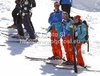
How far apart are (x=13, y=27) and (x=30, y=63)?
14.3 feet

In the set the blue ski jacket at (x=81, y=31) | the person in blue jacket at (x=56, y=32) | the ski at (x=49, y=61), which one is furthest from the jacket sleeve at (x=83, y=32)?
the ski at (x=49, y=61)

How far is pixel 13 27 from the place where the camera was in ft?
27.5

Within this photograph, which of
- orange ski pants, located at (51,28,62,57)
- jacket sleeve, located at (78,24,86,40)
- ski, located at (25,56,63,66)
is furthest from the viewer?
orange ski pants, located at (51,28,62,57)

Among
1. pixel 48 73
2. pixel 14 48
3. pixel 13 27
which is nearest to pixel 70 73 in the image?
pixel 48 73

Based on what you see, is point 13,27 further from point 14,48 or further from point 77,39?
point 77,39

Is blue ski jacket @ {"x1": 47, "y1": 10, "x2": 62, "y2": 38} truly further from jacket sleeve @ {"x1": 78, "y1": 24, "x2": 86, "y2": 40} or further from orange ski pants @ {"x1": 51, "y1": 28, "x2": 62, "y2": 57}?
jacket sleeve @ {"x1": 78, "y1": 24, "x2": 86, "y2": 40}

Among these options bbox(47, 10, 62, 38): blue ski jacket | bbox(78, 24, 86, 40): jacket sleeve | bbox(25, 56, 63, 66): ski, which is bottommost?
bbox(25, 56, 63, 66): ski

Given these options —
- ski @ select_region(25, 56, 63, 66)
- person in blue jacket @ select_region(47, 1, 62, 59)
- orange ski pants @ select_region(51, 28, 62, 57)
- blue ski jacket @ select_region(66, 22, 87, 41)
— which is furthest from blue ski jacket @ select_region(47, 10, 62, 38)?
ski @ select_region(25, 56, 63, 66)

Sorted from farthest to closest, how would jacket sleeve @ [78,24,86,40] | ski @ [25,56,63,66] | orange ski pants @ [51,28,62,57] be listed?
orange ski pants @ [51,28,62,57] → ski @ [25,56,63,66] → jacket sleeve @ [78,24,86,40]

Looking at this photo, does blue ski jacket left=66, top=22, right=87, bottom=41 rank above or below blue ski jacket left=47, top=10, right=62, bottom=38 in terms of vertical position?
below

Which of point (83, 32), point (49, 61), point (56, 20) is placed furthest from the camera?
point (56, 20)

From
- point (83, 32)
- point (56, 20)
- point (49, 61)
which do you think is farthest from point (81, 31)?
point (49, 61)

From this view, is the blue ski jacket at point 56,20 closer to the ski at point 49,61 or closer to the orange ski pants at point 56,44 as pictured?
the orange ski pants at point 56,44

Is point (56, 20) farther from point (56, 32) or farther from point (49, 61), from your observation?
point (49, 61)
